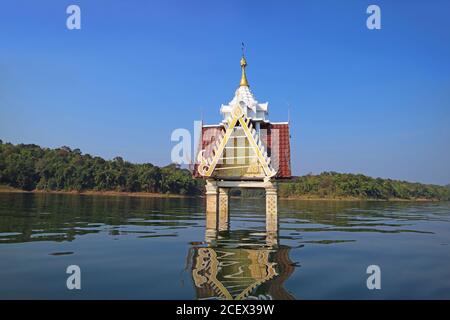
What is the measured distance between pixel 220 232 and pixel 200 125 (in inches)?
368

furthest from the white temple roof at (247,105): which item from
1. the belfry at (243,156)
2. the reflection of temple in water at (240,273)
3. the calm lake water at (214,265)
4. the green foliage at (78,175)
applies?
the green foliage at (78,175)

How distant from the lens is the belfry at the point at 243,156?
77.8 ft

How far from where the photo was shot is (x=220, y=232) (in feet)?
74.6

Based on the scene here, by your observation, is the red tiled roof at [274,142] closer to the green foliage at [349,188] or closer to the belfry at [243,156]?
the belfry at [243,156]

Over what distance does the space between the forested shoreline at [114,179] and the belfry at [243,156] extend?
7723 cm

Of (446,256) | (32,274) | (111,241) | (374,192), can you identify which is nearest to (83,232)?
(111,241)

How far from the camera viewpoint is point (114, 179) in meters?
115

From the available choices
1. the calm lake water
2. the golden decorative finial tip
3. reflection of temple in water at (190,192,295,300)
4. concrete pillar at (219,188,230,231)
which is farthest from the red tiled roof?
reflection of temple in water at (190,192,295,300)

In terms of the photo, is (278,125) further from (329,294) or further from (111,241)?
(329,294)

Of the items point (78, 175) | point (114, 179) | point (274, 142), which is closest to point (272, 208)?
point (274, 142)

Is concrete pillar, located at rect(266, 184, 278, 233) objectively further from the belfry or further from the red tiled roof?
the red tiled roof

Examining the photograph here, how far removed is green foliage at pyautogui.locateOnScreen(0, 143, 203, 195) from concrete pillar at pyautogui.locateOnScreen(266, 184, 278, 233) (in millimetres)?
97058

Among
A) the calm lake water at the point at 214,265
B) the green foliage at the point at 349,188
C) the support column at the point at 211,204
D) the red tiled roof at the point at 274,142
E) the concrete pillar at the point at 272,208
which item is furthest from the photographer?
the green foliage at the point at 349,188

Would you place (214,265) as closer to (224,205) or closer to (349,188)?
(224,205)
